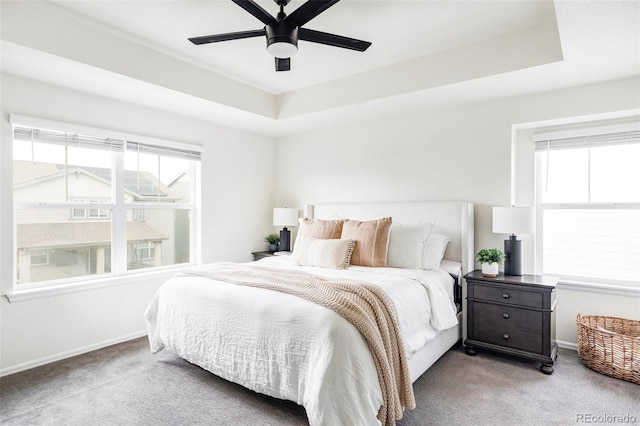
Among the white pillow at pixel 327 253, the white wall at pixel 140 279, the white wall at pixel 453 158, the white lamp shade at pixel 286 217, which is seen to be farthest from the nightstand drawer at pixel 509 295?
the white wall at pixel 140 279

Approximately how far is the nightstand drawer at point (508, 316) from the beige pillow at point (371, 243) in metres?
0.90

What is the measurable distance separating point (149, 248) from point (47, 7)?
7.62 feet

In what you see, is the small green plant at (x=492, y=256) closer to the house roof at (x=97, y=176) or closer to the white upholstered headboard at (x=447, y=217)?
the white upholstered headboard at (x=447, y=217)

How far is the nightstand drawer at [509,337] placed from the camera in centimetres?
285

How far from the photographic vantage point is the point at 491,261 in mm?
3189

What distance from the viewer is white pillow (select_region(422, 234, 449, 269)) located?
3.26 metres

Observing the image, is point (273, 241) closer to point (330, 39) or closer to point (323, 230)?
point (323, 230)

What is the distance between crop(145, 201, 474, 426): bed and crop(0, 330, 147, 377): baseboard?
2.54ft

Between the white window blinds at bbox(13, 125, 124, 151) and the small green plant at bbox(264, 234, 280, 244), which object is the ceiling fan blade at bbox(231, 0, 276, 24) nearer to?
the white window blinds at bbox(13, 125, 124, 151)

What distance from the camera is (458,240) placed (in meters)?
3.53

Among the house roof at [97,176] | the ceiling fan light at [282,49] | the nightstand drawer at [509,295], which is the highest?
the ceiling fan light at [282,49]

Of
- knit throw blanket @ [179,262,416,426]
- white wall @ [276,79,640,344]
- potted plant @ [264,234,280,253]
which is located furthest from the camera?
potted plant @ [264,234,280,253]

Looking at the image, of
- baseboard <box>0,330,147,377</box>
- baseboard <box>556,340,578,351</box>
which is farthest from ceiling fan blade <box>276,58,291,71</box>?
baseboard <box>556,340,578,351</box>

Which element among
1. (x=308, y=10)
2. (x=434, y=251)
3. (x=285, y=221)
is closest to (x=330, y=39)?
(x=308, y=10)
